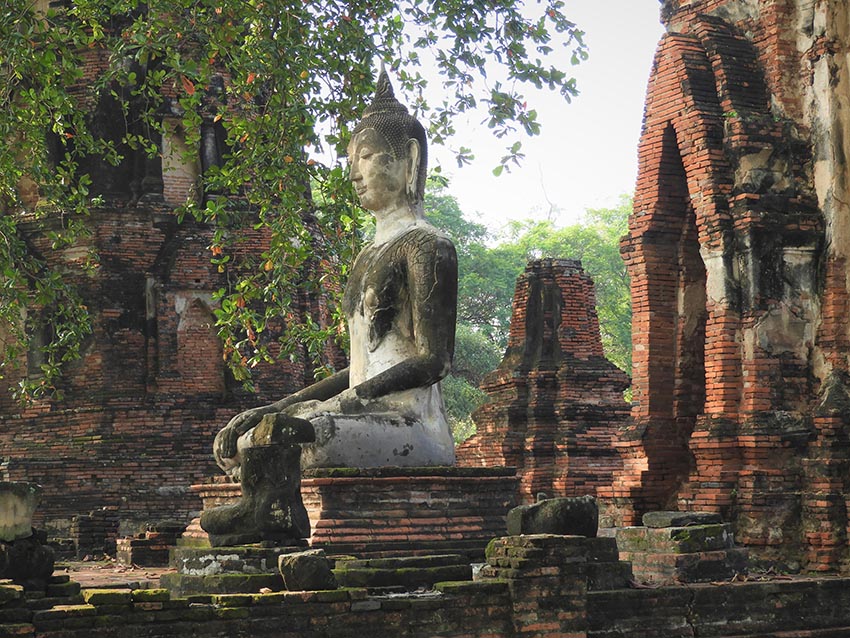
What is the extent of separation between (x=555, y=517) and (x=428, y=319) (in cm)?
133

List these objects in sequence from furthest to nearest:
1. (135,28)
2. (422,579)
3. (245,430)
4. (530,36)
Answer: (530,36)
(135,28)
(245,430)
(422,579)

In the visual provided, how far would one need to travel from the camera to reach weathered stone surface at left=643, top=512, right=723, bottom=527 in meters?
9.31

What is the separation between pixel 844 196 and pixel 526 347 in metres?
7.77

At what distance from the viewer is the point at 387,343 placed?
27.3 ft

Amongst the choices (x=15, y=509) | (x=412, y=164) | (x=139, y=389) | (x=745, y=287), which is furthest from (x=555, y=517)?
(x=139, y=389)

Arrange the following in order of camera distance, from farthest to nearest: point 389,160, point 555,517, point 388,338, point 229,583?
1. point 389,160
2. point 388,338
3. point 555,517
4. point 229,583

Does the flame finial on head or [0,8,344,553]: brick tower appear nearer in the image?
the flame finial on head

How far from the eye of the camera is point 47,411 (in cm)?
1723

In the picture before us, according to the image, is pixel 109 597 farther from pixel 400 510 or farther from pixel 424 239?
pixel 424 239

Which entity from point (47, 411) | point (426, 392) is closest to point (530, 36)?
point (426, 392)

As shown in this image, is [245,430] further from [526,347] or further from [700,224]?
[526,347]

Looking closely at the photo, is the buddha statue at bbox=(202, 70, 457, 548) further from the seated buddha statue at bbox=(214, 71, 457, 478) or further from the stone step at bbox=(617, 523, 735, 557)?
the stone step at bbox=(617, 523, 735, 557)

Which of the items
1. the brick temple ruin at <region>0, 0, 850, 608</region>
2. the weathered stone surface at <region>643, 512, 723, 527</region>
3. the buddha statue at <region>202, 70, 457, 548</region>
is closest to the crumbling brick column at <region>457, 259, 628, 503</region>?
the brick temple ruin at <region>0, 0, 850, 608</region>

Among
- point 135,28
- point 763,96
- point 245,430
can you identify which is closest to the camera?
point 245,430
